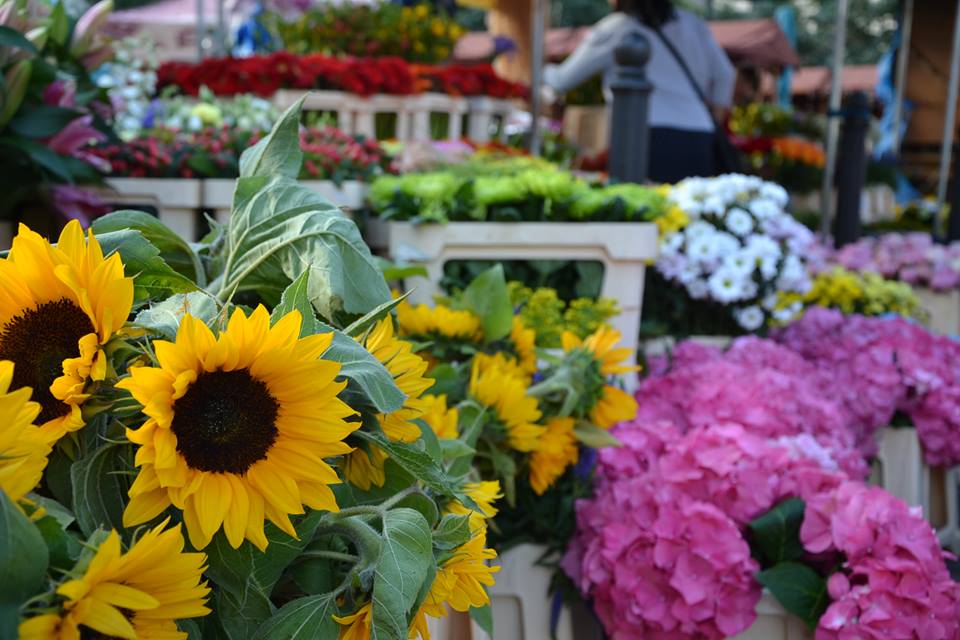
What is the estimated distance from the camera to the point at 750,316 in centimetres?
263

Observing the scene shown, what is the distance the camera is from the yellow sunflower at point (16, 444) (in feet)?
1.69

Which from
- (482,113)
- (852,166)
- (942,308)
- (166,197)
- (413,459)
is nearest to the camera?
(413,459)

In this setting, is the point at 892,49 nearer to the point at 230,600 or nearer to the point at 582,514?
the point at 582,514

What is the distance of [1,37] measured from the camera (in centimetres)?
142

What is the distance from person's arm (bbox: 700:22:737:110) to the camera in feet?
13.9

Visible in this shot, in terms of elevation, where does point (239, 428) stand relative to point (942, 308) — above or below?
above

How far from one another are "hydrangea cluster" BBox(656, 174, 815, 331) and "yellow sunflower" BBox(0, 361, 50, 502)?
7.04 feet

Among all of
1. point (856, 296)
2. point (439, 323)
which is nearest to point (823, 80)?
point (856, 296)

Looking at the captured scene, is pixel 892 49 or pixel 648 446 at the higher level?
pixel 892 49

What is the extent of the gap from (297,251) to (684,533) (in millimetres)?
781

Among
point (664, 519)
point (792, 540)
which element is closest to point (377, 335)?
point (664, 519)

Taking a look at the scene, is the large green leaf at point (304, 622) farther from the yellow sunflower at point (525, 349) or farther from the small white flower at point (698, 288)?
the small white flower at point (698, 288)

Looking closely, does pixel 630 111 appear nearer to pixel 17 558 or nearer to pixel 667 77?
pixel 667 77

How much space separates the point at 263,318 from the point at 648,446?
3.78ft
